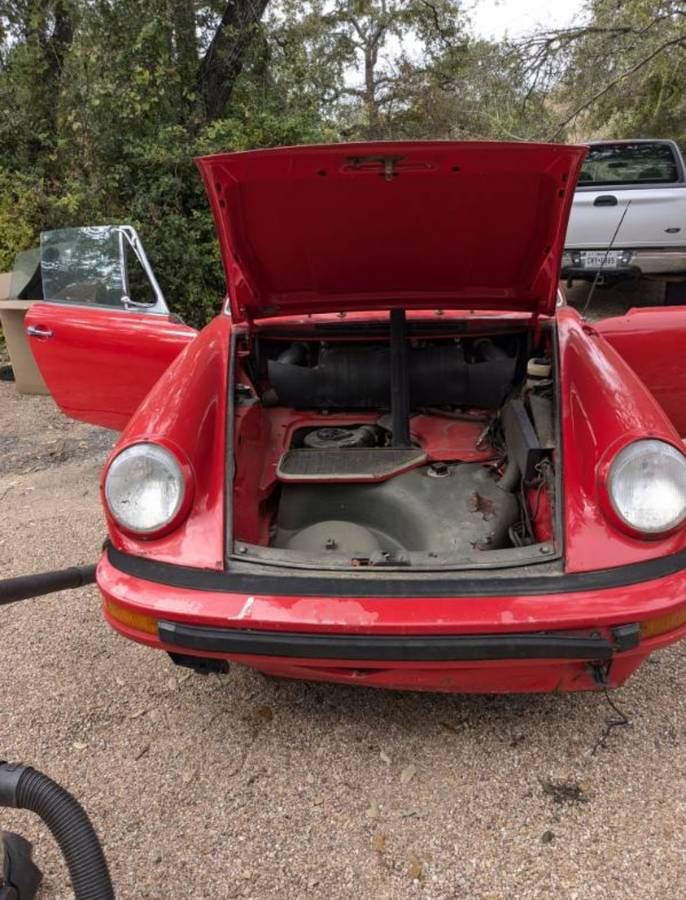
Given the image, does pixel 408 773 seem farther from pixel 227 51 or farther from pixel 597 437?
pixel 227 51

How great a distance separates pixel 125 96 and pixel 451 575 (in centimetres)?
700

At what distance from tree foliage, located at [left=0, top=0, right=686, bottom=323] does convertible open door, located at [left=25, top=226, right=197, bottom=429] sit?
3898 mm

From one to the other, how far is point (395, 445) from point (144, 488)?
3.71 feet

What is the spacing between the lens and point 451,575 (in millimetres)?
1979

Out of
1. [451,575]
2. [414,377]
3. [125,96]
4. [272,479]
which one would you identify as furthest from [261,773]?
[125,96]

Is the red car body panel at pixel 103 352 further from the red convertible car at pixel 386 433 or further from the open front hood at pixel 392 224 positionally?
the open front hood at pixel 392 224

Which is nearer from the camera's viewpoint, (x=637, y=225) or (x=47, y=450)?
(x=47, y=450)

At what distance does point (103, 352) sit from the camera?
10.6ft

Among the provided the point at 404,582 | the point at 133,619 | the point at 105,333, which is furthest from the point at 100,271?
the point at 404,582

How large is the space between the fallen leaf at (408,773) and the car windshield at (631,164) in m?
7.12

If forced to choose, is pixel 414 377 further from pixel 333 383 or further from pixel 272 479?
pixel 272 479

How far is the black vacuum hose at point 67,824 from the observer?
1577mm

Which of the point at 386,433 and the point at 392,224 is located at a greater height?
the point at 392,224

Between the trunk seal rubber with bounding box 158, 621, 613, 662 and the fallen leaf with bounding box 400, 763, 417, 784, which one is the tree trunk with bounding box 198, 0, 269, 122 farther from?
the fallen leaf with bounding box 400, 763, 417, 784
